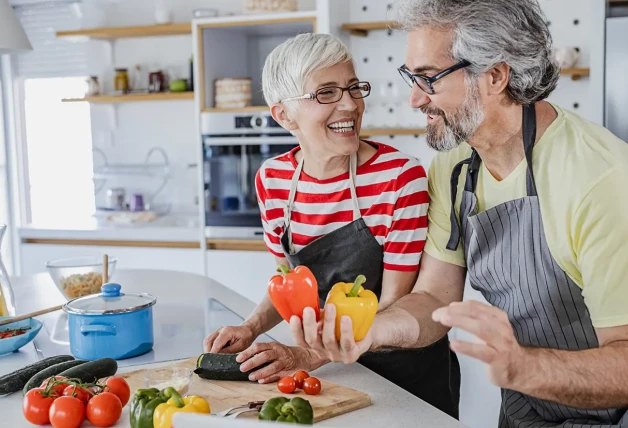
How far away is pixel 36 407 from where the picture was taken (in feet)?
4.92

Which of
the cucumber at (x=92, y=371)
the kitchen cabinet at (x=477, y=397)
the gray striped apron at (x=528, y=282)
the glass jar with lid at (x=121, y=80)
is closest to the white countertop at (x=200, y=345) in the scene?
the cucumber at (x=92, y=371)

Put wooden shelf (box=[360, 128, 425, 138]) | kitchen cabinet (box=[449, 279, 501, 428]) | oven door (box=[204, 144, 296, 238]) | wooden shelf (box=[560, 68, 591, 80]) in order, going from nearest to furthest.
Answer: kitchen cabinet (box=[449, 279, 501, 428]) → wooden shelf (box=[560, 68, 591, 80]) → wooden shelf (box=[360, 128, 425, 138]) → oven door (box=[204, 144, 296, 238])

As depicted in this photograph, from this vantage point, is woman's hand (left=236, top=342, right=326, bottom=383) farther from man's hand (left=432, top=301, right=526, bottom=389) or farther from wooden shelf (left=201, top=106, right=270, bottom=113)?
wooden shelf (left=201, top=106, right=270, bottom=113)

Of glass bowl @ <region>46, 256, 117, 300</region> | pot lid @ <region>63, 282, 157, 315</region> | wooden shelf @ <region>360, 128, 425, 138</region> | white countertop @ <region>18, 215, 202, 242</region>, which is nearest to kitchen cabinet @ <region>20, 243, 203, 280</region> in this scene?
white countertop @ <region>18, 215, 202, 242</region>

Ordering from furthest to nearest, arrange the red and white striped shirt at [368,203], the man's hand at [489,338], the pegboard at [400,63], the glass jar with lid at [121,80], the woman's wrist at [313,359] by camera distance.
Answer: the glass jar with lid at [121,80]
the pegboard at [400,63]
the red and white striped shirt at [368,203]
the woman's wrist at [313,359]
the man's hand at [489,338]

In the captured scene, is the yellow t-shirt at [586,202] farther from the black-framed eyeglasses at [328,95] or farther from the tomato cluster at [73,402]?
the tomato cluster at [73,402]

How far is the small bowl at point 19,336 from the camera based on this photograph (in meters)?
1.97

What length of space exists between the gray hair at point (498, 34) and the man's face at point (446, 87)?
2 cm

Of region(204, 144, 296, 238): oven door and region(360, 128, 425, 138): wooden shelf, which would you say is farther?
region(204, 144, 296, 238): oven door

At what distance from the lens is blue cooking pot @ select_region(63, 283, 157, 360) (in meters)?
1.87

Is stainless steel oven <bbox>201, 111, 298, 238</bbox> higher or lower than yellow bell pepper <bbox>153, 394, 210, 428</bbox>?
higher

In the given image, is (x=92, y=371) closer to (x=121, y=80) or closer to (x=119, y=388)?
(x=119, y=388)

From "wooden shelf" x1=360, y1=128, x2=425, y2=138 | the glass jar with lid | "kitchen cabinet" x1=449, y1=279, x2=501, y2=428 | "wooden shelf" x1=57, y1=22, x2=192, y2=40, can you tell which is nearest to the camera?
"kitchen cabinet" x1=449, y1=279, x2=501, y2=428

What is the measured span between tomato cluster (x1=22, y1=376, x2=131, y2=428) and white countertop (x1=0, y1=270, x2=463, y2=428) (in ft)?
0.13
